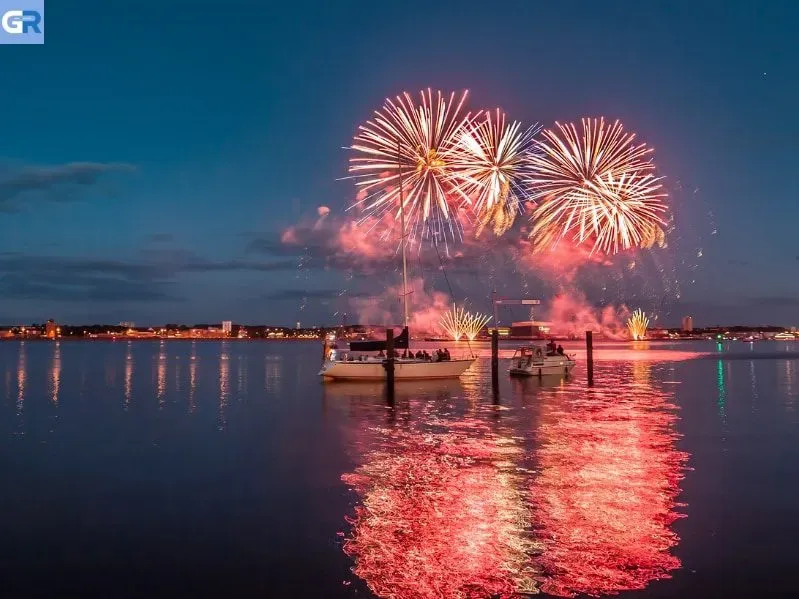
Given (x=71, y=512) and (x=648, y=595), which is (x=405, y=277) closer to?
(x=71, y=512)

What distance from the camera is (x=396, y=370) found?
4200cm

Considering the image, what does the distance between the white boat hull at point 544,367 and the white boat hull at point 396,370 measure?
6333mm

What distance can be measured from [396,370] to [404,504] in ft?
95.1

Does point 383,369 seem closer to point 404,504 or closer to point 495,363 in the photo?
point 495,363

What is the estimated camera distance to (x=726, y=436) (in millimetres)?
22594

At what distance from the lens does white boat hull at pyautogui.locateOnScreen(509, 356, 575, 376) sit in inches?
1911

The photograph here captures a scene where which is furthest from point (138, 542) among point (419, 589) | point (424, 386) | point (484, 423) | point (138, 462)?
point (424, 386)

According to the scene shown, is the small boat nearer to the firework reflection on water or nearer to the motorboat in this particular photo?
the motorboat

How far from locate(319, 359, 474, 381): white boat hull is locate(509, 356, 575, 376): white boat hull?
6333mm

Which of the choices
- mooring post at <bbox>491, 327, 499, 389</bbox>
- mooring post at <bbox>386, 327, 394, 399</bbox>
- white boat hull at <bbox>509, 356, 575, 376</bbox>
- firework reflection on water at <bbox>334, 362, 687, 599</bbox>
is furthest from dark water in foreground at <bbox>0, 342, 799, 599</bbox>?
white boat hull at <bbox>509, 356, 575, 376</bbox>

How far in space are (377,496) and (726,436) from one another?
1405 centimetres

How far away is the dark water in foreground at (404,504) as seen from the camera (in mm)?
9555

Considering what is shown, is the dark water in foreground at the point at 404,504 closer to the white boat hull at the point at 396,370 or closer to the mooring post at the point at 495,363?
the mooring post at the point at 495,363

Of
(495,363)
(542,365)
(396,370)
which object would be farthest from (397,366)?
(542,365)
